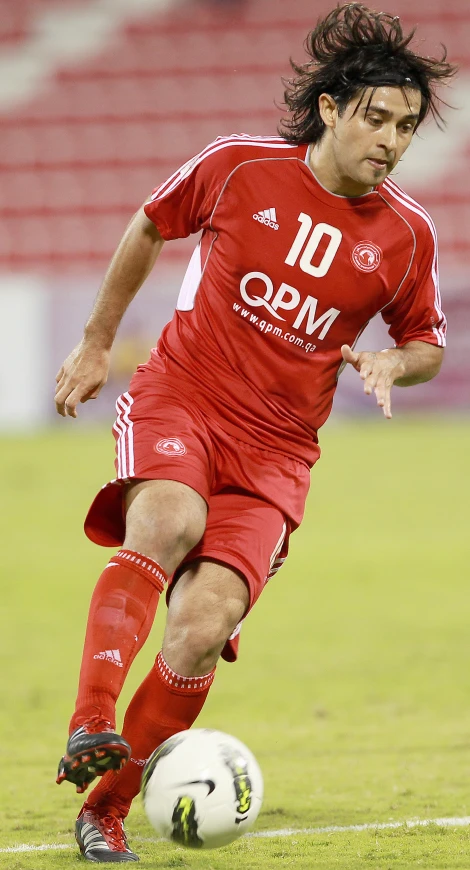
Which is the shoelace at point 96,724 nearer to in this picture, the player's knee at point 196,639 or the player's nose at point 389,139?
the player's knee at point 196,639

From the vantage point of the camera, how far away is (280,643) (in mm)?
7219

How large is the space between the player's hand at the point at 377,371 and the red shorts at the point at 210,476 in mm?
399

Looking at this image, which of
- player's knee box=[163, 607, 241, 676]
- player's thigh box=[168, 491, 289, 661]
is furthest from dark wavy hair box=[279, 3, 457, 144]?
player's knee box=[163, 607, 241, 676]

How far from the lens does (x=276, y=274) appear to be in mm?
3605

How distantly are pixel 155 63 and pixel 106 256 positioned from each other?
3.78 meters

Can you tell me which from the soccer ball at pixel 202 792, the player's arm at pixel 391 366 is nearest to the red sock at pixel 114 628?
the soccer ball at pixel 202 792

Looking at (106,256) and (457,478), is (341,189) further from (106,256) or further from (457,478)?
(106,256)

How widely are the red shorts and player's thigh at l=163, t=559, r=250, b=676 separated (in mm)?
38

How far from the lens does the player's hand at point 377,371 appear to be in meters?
3.38

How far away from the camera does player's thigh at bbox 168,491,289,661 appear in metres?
3.30

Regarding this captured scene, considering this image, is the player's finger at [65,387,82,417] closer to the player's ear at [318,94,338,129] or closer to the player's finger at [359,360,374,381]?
the player's finger at [359,360,374,381]

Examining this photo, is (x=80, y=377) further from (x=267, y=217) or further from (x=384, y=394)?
(x=384, y=394)

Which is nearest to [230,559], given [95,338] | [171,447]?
[171,447]

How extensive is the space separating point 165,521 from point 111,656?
383 mm
